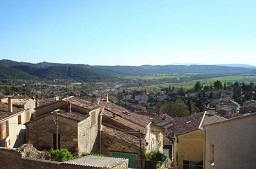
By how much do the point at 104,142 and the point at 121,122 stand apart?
275cm

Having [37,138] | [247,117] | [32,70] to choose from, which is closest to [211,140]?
[247,117]

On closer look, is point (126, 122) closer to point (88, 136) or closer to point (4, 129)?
point (88, 136)

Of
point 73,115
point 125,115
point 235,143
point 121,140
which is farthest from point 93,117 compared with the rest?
point 235,143

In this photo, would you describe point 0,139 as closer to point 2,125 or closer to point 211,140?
point 2,125

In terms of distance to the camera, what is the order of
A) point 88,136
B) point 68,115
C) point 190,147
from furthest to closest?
point 190,147
point 88,136
point 68,115

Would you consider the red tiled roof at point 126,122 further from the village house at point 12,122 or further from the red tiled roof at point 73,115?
the village house at point 12,122

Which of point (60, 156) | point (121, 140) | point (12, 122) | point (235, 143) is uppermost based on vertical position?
point (235, 143)

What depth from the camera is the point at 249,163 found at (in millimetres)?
9445

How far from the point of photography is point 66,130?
77.0ft

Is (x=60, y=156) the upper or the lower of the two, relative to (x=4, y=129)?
lower

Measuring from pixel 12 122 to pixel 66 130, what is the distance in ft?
20.6

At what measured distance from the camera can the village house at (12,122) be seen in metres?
25.7

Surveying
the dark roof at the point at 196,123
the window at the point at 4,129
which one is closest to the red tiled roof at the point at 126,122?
the dark roof at the point at 196,123

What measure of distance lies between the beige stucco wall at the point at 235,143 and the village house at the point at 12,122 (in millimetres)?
17031
